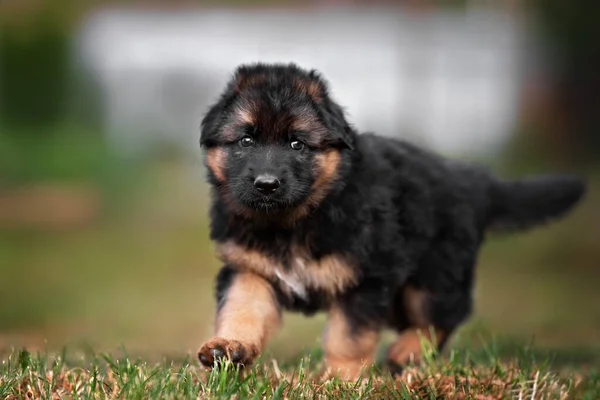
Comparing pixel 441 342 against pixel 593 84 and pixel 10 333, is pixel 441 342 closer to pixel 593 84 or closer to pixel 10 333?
pixel 10 333

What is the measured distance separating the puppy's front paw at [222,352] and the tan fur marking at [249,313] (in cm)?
8

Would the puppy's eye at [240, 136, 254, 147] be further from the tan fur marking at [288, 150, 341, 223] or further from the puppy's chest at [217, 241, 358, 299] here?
the puppy's chest at [217, 241, 358, 299]

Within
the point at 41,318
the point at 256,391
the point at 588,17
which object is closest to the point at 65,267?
the point at 41,318

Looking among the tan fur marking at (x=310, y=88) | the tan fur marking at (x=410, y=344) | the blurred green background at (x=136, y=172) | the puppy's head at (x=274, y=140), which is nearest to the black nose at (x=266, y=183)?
the puppy's head at (x=274, y=140)

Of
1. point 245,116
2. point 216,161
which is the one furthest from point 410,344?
point 245,116

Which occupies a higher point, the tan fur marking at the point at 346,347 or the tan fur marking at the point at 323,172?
the tan fur marking at the point at 323,172

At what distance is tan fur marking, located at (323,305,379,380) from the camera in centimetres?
386

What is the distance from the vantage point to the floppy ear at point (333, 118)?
12.6ft

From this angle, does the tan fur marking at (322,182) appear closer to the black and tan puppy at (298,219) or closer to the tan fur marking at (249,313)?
the black and tan puppy at (298,219)

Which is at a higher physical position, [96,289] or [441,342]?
[441,342]

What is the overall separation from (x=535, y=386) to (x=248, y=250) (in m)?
1.36

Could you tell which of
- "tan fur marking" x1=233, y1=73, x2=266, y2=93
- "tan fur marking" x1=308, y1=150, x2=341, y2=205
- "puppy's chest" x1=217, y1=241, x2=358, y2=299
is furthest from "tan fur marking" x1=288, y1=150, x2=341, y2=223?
"tan fur marking" x1=233, y1=73, x2=266, y2=93

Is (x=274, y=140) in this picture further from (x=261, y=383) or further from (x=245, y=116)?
(x=261, y=383)

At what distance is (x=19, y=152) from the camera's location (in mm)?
12609
